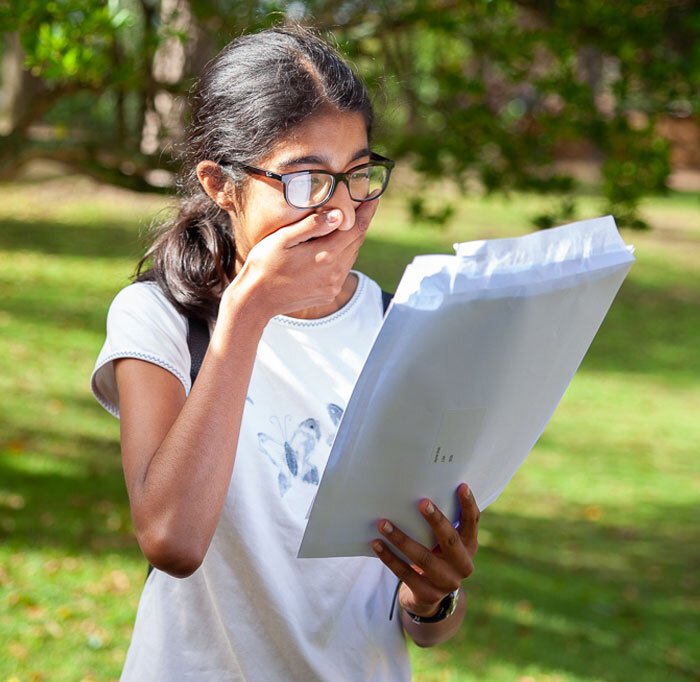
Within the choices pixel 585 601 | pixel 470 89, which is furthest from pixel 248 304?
pixel 585 601

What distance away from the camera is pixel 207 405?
61.7 inches

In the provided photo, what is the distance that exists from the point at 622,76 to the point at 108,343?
3713 millimetres

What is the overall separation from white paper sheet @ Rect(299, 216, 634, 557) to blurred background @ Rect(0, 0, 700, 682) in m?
0.90

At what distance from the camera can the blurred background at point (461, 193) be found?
14.9ft

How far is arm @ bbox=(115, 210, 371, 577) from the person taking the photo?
1.54 meters

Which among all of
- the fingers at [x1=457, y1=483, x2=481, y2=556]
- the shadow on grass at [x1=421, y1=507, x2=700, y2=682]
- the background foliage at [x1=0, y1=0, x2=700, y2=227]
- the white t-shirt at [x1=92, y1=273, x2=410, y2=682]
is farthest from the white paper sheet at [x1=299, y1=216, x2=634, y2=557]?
the shadow on grass at [x1=421, y1=507, x2=700, y2=682]

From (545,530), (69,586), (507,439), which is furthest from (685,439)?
(507,439)

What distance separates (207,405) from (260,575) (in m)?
0.34

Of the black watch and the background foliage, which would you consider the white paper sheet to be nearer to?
the black watch

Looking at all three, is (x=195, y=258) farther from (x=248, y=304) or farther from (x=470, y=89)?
(x=470, y=89)

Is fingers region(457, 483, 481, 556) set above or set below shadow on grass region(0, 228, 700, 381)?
above

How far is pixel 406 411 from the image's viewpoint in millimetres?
1555

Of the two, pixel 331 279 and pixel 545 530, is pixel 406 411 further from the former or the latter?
pixel 545 530

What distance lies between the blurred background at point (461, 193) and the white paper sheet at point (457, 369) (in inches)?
35.4
